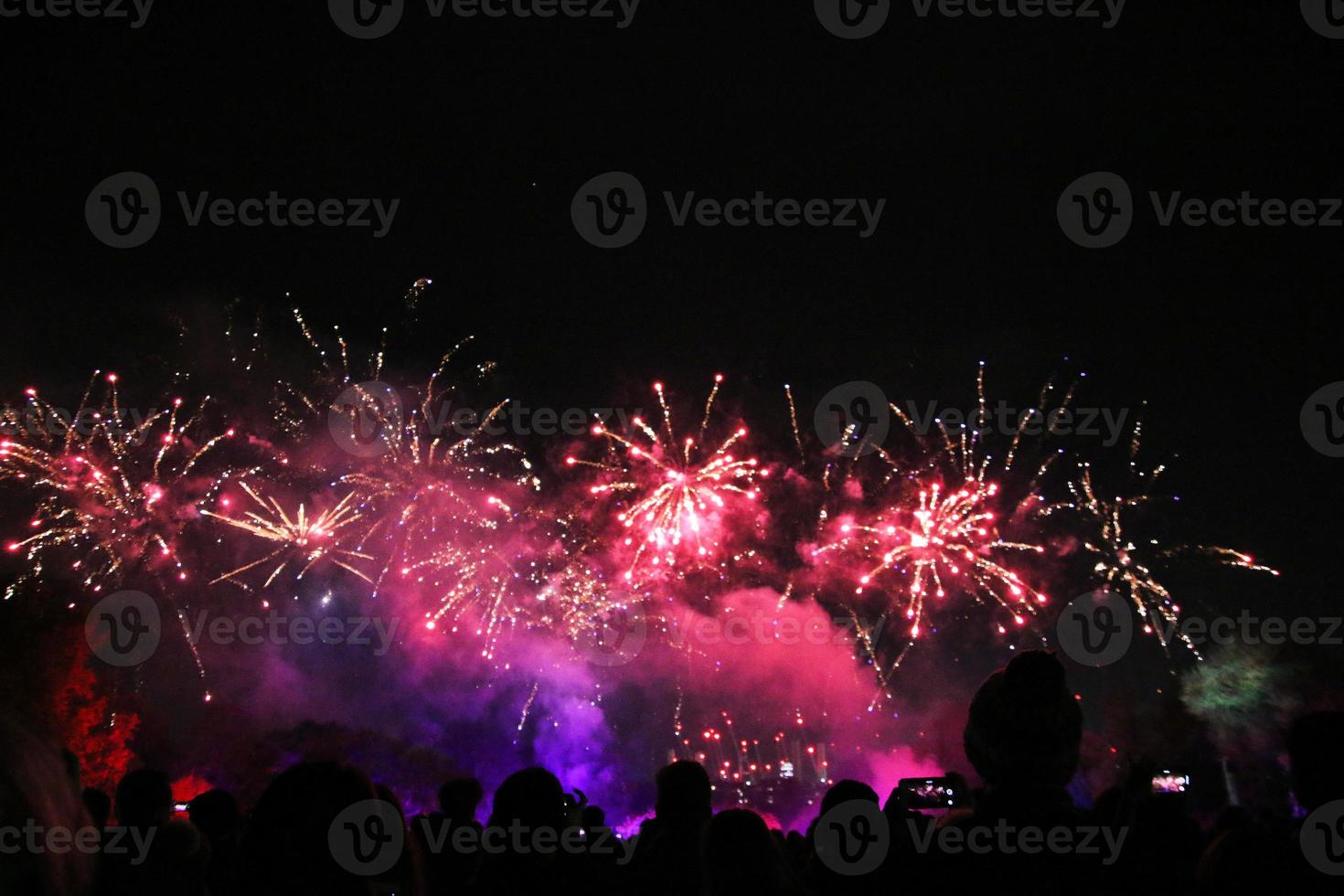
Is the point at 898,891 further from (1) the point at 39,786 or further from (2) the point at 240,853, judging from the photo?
(1) the point at 39,786

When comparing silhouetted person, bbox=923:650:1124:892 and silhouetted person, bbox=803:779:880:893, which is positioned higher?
silhouetted person, bbox=923:650:1124:892

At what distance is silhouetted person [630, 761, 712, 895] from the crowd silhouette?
51 cm

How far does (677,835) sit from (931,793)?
1.46 metres

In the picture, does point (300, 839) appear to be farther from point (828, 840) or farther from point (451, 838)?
point (451, 838)

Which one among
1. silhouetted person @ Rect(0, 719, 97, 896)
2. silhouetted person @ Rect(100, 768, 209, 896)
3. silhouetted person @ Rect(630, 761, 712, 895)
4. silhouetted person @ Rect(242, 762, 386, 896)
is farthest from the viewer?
silhouetted person @ Rect(630, 761, 712, 895)

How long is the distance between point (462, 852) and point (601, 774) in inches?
1490

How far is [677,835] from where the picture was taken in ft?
14.3

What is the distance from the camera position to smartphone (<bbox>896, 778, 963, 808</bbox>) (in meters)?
4.04

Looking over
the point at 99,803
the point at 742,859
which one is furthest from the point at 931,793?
the point at 99,803

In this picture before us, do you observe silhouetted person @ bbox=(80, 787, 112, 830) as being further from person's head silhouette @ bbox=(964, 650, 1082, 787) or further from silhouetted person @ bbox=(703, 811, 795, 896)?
person's head silhouette @ bbox=(964, 650, 1082, 787)

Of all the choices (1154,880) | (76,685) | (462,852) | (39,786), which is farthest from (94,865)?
(76,685)

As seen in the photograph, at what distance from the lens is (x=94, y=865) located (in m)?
1.98

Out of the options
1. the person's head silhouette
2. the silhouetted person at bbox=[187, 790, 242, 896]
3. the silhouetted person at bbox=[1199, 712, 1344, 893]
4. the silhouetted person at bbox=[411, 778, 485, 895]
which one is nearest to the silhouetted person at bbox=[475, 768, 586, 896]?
the silhouetted person at bbox=[411, 778, 485, 895]

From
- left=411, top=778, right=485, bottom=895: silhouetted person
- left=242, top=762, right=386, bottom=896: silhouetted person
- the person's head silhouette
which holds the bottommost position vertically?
left=411, top=778, right=485, bottom=895: silhouetted person
